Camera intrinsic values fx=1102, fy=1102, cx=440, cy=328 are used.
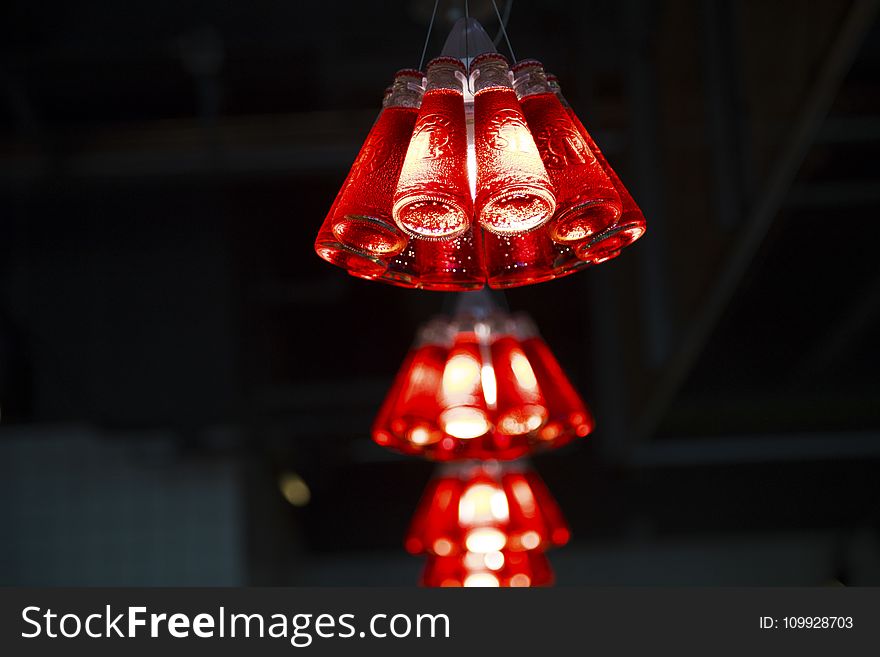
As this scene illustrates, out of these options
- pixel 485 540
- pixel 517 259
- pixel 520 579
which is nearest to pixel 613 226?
pixel 517 259

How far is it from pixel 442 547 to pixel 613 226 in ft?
6.49

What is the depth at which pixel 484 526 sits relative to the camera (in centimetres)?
348

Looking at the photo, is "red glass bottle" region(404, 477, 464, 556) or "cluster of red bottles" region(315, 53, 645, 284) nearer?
"cluster of red bottles" region(315, 53, 645, 284)

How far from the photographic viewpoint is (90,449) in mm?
7312

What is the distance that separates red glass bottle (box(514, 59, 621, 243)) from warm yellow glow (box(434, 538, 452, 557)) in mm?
1893

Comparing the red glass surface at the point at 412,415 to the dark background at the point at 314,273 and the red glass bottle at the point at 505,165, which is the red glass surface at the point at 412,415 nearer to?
the red glass bottle at the point at 505,165

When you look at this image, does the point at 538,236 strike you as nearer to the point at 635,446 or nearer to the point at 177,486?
the point at 635,446

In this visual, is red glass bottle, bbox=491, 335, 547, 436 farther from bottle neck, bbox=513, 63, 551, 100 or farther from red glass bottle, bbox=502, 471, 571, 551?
→ red glass bottle, bbox=502, 471, 571, 551

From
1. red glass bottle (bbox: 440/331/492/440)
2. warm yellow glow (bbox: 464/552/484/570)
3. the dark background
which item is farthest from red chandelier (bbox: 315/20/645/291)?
warm yellow glow (bbox: 464/552/484/570)

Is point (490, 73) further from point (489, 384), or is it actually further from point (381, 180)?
point (489, 384)

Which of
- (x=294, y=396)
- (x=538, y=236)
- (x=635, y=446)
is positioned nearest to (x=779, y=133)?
(x=538, y=236)

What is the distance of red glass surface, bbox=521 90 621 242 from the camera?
5.31 ft

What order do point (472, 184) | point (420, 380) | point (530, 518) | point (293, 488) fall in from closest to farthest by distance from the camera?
point (472, 184), point (420, 380), point (530, 518), point (293, 488)

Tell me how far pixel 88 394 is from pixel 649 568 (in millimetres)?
6903
